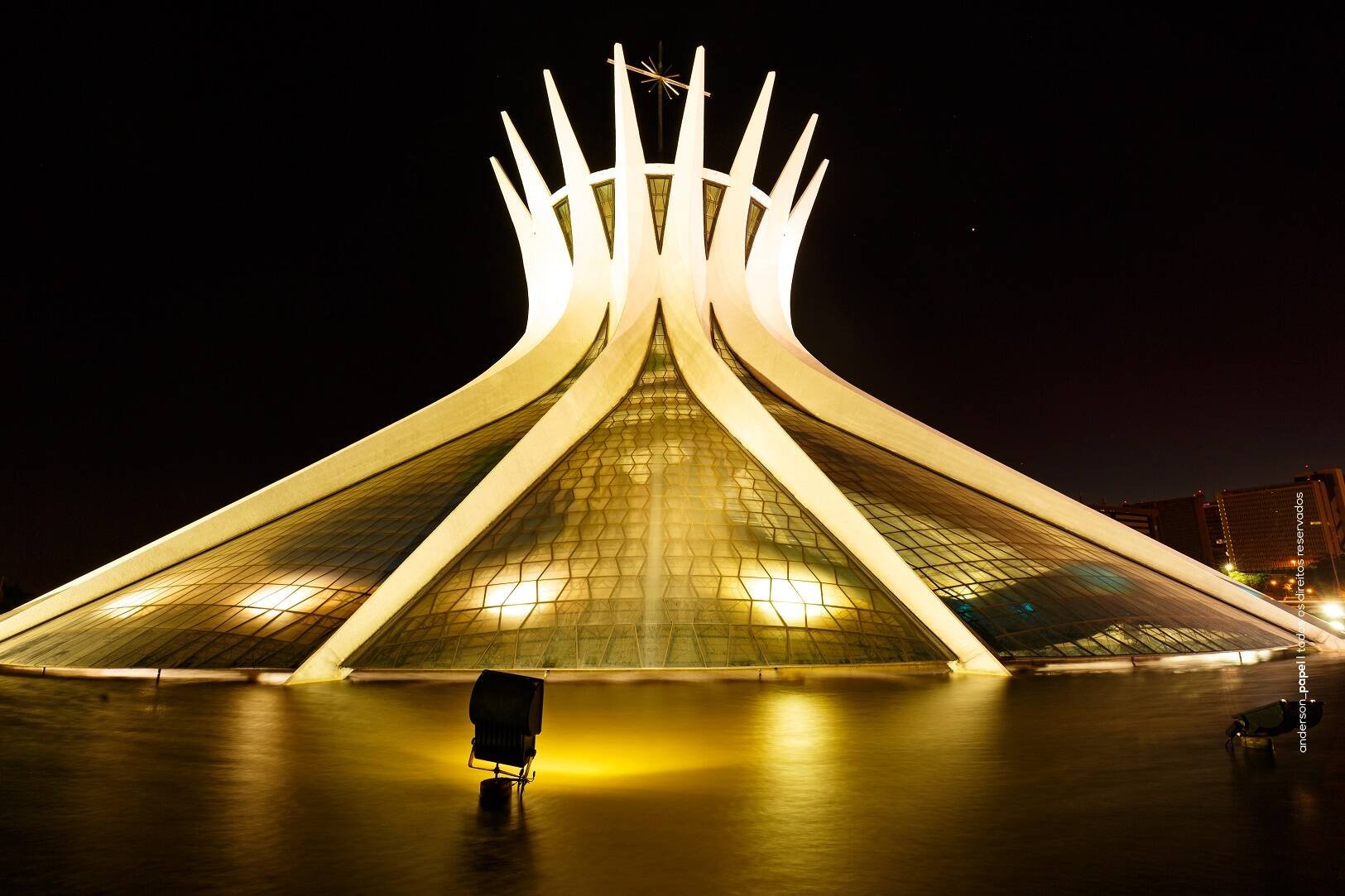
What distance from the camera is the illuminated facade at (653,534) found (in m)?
13.3

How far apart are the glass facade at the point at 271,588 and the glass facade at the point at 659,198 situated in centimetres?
715

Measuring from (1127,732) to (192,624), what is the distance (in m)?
13.5

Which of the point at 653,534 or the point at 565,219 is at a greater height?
the point at 565,219

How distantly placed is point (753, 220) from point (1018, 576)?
523 inches

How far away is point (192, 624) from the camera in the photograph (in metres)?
14.0

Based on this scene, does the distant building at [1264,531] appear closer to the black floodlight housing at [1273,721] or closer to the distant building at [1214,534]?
the distant building at [1214,534]

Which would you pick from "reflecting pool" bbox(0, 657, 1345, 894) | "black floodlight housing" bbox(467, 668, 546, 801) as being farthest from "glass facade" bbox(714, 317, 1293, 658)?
"black floodlight housing" bbox(467, 668, 546, 801)

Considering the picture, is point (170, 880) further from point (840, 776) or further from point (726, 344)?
point (726, 344)

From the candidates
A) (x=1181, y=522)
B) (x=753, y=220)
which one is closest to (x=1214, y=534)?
(x=1181, y=522)

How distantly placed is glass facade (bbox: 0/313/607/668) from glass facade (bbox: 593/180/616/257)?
680cm

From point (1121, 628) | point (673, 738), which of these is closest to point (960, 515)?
point (1121, 628)

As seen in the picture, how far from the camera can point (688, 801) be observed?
5254 millimetres

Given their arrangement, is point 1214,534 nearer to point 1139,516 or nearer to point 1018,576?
point 1139,516

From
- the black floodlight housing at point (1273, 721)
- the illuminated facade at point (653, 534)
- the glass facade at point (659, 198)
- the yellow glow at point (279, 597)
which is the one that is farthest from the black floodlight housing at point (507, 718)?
the glass facade at point (659, 198)
